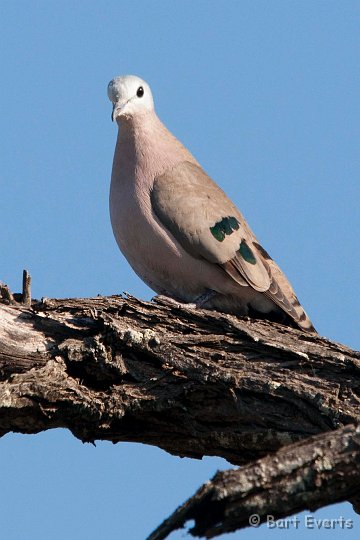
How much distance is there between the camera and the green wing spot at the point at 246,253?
7.24 metres

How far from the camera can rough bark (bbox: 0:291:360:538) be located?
6004 mm

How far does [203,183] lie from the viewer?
24.6 feet

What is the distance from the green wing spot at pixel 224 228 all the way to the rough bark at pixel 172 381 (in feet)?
2.94

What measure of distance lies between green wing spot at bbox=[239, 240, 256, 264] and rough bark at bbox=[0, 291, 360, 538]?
2.86 ft

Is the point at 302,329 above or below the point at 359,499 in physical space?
above

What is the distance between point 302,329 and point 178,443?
1.46 metres

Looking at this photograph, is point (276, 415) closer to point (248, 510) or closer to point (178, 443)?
point (178, 443)

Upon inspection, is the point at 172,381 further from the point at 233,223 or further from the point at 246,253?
the point at 233,223

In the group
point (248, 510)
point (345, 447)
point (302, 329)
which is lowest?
point (248, 510)

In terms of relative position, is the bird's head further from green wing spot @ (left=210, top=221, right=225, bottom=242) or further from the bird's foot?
the bird's foot

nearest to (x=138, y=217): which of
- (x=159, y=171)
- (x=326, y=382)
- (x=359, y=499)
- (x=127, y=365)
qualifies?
(x=159, y=171)

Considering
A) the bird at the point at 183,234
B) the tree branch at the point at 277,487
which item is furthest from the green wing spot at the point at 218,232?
the tree branch at the point at 277,487

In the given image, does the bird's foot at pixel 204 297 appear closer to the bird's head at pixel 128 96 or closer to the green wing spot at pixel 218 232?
the green wing spot at pixel 218 232

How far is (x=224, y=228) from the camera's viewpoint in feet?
23.8
